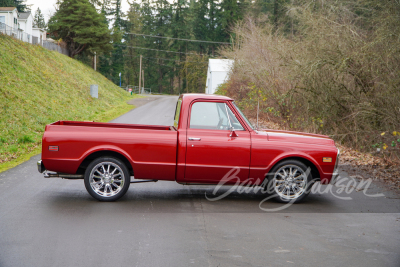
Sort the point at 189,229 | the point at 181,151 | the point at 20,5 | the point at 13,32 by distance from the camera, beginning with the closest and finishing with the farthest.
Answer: the point at 189,229, the point at 181,151, the point at 13,32, the point at 20,5

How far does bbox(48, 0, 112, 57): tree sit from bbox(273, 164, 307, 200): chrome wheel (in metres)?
43.4

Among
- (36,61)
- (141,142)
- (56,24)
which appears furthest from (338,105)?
(56,24)

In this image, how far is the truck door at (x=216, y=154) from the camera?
667cm

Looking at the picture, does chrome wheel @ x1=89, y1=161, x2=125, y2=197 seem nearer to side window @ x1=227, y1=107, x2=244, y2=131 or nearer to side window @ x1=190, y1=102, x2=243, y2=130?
side window @ x1=190, y1=102, x2=243, y2=130

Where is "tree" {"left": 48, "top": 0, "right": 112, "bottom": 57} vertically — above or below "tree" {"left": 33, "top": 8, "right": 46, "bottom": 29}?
below

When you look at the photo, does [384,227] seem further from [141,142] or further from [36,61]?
[36,61]

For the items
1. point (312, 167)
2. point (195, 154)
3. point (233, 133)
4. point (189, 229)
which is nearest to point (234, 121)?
point (233, 133)

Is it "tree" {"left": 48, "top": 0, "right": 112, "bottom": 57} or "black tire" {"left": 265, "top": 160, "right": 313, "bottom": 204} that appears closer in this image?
"black tire" {"left": 265, "top": 160, "right": 313, "bottom": 204}

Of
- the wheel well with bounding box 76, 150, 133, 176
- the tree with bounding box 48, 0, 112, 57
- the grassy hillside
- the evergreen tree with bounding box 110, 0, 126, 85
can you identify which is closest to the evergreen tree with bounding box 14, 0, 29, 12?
the evergreen tree with bounding box 110, 0, 126, 85

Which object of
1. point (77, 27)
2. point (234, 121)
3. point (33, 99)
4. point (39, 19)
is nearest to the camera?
point (234, 121)

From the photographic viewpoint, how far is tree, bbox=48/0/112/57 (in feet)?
151

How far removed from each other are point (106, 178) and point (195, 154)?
162cm

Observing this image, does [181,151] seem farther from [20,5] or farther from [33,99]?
[20,5]

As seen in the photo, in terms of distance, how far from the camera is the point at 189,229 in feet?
18.0
